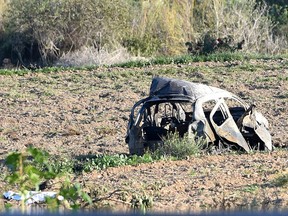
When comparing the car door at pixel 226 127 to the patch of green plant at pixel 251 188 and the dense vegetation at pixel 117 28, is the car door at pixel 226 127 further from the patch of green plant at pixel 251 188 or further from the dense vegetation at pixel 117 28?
the dense vegetation at pixel 117 28

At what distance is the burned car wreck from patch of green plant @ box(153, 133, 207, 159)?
0.12 meters

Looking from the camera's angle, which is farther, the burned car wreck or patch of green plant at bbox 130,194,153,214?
the burned car wreck

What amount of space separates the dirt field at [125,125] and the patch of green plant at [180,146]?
19cm

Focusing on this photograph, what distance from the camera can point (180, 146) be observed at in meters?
17.1

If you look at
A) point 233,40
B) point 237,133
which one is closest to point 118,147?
point 237,133

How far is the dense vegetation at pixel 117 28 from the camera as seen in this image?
34.2 meters

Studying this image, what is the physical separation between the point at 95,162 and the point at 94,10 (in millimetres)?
18241

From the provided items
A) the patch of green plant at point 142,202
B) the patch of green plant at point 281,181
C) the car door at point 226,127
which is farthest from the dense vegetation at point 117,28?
the patch of green plant at point 142,202

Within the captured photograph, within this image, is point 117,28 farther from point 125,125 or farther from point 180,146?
point 180,146

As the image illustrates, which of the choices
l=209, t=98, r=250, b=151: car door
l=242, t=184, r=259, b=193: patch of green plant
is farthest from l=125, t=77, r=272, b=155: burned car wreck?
l=242, t=184, r=259, b=193: patch of green plant

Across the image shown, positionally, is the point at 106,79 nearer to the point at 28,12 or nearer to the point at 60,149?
the point at 28,12

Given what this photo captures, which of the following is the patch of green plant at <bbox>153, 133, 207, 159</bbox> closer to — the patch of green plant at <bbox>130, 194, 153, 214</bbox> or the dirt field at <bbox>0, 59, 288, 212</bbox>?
the dirt field at <bbox>0, 59, 288, 212</bbox>

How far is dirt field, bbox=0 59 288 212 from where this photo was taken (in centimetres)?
1439

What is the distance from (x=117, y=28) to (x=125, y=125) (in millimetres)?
12486
